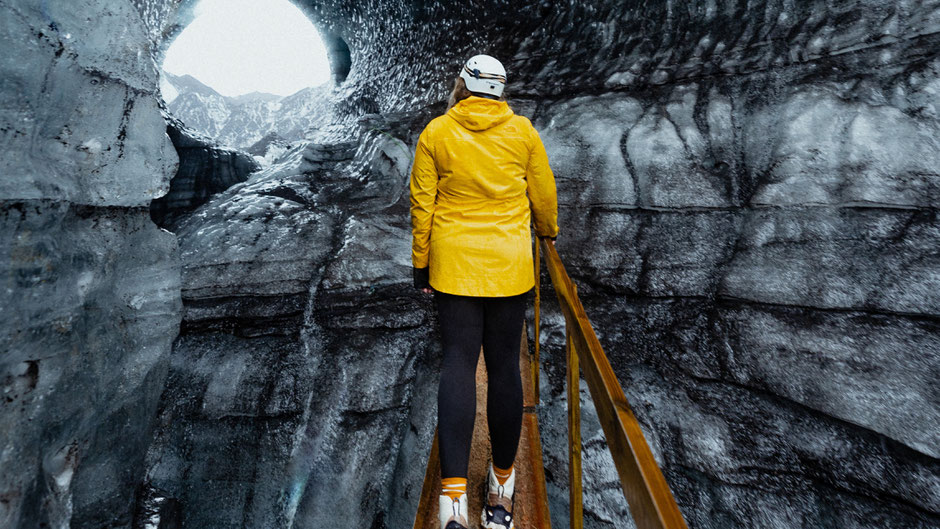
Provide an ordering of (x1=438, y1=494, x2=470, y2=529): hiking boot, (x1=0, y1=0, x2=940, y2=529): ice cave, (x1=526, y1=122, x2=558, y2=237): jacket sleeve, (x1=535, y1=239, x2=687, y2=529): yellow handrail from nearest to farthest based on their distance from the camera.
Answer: (x1=535, y1=239, x2=687, y2=529): yellow handrail, (x1=438, y1=494, x2=470, y2=529): hiking boot, (x1=526, y1=122, x2=558, y2=237): jacket sleeve, (x1=0, y1=0, x2=940, y2=529): ice cave

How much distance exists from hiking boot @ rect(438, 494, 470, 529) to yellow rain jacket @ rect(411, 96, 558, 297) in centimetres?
70

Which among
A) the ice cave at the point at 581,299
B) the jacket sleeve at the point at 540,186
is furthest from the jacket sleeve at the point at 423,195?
the ice cave at the point at 581,299

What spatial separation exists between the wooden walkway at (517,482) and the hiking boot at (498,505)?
10 centimetres

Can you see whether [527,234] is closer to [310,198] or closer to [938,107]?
[938,107]

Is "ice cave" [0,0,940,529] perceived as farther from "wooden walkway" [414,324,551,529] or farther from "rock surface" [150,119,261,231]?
"rock surface" [150,119,261,231]

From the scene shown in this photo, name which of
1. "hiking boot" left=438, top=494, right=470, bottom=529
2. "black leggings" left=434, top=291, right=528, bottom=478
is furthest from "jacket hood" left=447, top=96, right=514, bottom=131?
"hiking boot" left=438, top=494, right=470, bottom=529

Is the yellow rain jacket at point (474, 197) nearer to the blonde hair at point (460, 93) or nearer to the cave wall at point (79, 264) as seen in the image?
the blonde hair at point (460, 93)

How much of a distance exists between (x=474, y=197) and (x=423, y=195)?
0.20 metres

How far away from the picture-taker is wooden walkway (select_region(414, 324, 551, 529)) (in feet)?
5.05

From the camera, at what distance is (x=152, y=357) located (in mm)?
2582

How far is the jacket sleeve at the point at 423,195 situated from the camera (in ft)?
4.74

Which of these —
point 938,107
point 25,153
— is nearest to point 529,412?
point 25,153

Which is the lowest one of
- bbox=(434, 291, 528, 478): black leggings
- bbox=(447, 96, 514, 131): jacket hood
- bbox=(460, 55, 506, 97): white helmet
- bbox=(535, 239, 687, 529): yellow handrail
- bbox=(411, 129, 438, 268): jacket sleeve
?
bbox=(434, 291, 528, 478): black leggings

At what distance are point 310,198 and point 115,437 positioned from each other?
3120mm
